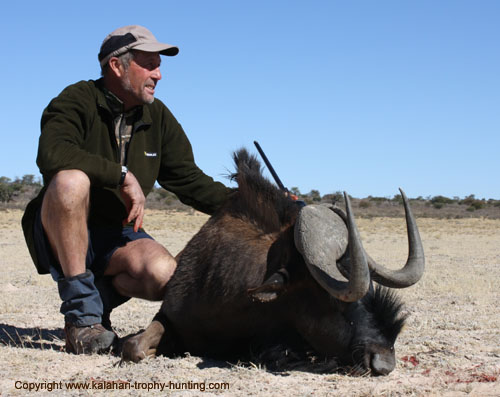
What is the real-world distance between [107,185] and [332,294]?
6.16 ft

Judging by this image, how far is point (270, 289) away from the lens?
12.3 ft

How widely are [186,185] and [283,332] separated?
6.12ft

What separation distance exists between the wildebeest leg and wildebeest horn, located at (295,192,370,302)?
123cm

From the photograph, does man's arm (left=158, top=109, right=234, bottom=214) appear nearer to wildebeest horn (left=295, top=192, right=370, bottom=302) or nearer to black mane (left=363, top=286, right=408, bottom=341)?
wildebeest horn (left=295, top=192, right=370, bottom=302)

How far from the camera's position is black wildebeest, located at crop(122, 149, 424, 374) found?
3773 mm

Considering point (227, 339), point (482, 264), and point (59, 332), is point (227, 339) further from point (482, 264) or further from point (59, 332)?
point (482, 264)

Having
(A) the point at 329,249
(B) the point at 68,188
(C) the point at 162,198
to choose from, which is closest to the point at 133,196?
(B) the point at 68,188

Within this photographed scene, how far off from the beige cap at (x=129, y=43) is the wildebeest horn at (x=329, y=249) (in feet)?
6.24

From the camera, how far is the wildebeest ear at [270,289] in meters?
3.71

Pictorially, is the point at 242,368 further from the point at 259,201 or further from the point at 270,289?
the point at 259,201

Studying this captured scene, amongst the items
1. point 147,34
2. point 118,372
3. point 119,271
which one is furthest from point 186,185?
point 118,372

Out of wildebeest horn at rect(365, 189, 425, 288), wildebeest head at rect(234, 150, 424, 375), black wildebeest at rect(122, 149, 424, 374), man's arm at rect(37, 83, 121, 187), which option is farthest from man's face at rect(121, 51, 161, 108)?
wildebeest horn at rect(365, 189, 425, 288)

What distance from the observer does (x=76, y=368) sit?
4023 mm

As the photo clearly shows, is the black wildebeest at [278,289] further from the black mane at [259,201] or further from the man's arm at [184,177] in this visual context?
the man's arm at [184,177]
